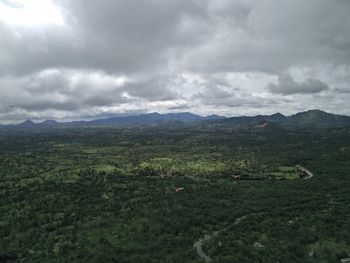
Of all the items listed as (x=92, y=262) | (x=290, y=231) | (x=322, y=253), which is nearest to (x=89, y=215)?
(x=92, y=262)

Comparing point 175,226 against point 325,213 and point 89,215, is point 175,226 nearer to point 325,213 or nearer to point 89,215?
point 89,215

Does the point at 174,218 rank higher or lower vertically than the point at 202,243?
higher

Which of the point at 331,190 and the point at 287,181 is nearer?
the point at 331,190

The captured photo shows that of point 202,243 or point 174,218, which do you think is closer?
point 202,243

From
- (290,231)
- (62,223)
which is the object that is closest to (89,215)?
(62,223)

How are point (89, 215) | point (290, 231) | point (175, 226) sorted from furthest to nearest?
point (89, 215) < point (175, 226) < point (290, 231)

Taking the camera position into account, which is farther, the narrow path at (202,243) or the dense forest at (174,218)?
the dense forest at (174,218)

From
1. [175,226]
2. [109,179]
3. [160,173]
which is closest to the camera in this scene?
[175,226]

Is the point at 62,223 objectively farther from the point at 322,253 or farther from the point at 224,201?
the point at 322,253

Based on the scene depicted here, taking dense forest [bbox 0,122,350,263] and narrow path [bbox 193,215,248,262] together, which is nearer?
narrow path [bbox 193,215,248,262]
